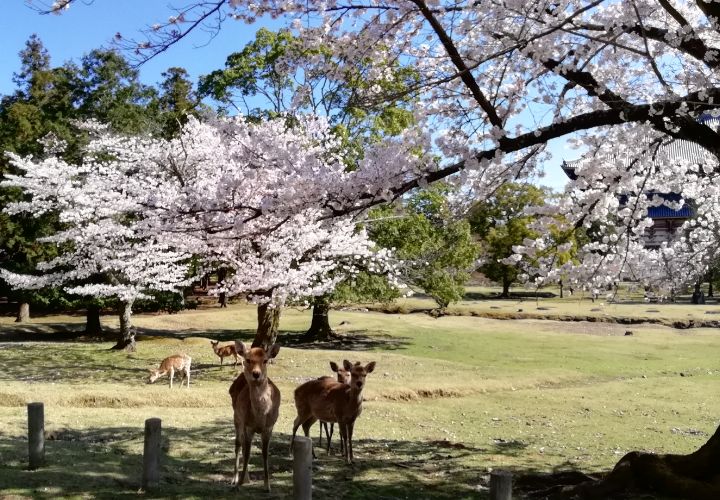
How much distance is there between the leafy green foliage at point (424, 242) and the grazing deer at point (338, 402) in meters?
13.7

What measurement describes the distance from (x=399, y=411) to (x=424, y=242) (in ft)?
41.8

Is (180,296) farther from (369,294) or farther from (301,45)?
(301,45)

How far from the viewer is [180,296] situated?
29047 millimetres

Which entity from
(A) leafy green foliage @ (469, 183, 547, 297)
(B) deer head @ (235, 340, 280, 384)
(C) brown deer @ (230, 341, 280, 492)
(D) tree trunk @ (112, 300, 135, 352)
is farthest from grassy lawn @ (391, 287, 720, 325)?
(B) deer head @ (235, 340, 280, 384)

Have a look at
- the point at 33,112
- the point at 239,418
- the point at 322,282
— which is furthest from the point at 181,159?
the point at 33,112

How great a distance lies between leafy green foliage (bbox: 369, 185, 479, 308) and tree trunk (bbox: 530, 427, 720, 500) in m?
15.3

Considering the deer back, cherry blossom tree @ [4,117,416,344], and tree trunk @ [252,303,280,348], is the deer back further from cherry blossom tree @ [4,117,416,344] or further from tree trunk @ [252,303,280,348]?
tree trunk @ [252,303,280,348]

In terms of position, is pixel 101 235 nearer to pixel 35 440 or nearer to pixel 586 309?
pixel 35 440

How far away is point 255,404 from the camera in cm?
691

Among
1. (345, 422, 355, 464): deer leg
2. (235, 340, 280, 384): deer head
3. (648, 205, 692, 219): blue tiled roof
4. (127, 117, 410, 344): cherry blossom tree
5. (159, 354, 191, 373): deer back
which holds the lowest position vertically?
(345, 422, 355, 464): deer leg

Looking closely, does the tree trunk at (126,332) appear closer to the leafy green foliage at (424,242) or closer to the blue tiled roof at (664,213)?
the leafy green foliage at (424,242)

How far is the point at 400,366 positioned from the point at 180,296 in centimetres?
1329

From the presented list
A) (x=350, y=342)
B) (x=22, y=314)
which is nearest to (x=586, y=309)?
(x=350, y=342)

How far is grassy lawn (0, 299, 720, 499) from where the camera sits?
7703 mm
